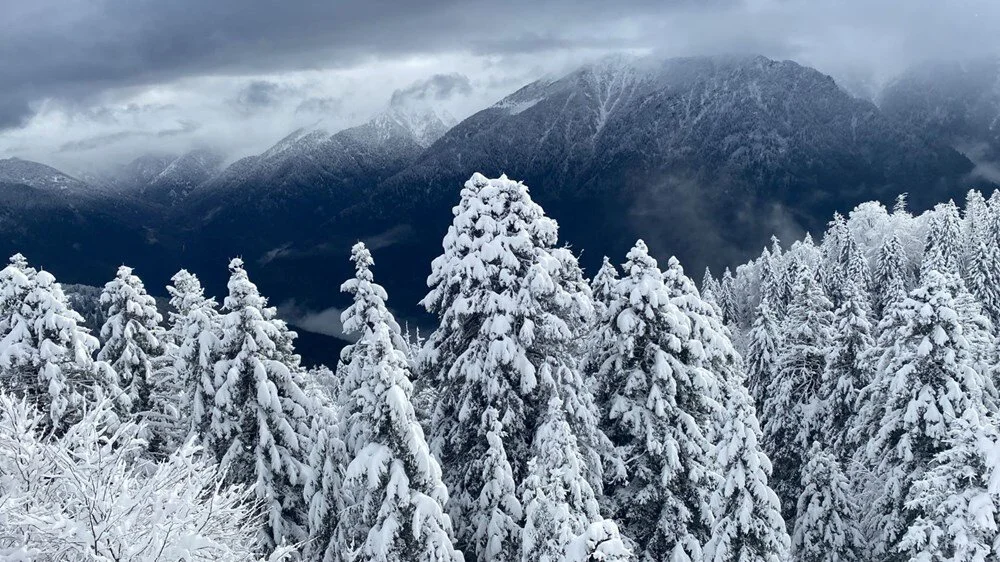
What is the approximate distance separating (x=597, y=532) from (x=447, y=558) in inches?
262

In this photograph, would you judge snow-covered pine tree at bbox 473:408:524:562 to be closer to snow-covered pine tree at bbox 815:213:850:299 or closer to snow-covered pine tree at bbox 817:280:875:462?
snow-covered pine tree at bbox 817:280:875:462

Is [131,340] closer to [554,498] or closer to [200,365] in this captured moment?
[200,365]

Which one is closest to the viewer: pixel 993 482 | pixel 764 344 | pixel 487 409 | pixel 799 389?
pixel 993 482

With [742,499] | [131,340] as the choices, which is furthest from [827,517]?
[131,340]

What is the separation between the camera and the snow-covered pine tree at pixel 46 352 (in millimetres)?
22188

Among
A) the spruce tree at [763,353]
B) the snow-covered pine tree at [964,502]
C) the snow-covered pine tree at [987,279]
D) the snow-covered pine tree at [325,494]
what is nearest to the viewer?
the snow-covered pine tree at [964,502]

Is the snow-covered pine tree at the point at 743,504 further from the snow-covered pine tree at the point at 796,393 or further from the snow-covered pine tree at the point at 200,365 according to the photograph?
the snow-covered pine tree at the point at 200,365

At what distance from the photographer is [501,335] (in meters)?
17.7

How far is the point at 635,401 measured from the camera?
65.0 feet

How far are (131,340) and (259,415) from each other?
960 cm

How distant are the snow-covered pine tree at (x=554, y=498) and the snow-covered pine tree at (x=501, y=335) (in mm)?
2231

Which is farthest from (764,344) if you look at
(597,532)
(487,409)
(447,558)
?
(597,532)

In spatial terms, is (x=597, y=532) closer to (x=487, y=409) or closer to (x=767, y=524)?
(x=487, y=409)

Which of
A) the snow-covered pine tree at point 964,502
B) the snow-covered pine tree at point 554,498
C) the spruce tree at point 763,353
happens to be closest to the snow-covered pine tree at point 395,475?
Result: the snow-covered pine tree at point 554,498
